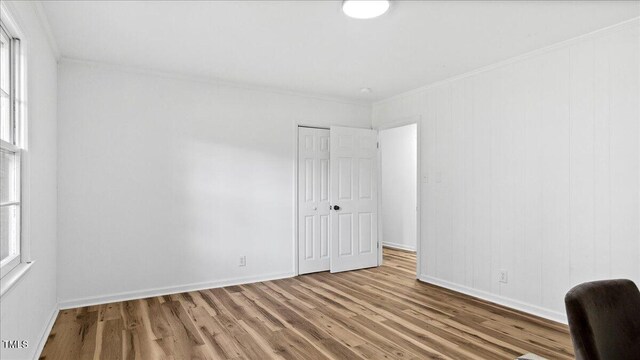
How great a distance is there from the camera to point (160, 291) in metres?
4.08

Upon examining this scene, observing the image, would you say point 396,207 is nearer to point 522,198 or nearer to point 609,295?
point 522,198

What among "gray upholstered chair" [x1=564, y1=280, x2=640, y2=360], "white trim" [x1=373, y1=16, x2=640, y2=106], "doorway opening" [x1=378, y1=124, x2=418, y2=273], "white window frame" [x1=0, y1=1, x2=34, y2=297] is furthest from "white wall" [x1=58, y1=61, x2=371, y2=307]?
"gray upholstered chair" [x1=564, y1=280, x2=640, y2=360]

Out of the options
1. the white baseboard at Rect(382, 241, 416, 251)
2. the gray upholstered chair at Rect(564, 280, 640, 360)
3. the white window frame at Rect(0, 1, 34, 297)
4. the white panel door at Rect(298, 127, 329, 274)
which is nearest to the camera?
the gray upholstered chair at Rect(564, 280, 640, 360)

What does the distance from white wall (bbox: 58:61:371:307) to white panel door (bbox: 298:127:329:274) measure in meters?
0.15

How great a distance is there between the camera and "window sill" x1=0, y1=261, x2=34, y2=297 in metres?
1.84

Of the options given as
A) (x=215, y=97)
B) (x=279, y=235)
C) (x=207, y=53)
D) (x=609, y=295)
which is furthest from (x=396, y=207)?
(x=609, y=295)

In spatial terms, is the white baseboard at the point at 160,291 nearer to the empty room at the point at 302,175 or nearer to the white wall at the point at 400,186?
the empty room at the point at 302,175

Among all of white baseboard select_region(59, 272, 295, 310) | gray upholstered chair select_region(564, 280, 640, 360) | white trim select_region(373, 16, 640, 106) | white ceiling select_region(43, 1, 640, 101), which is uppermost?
white ceiling select_region(43, 1, 640, 101)

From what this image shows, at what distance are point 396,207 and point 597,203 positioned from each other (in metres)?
4.26

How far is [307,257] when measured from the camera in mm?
5082

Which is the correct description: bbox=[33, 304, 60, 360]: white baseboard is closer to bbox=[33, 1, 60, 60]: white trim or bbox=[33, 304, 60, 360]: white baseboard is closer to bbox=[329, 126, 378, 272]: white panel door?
bbox=[33, 1, 60, 60]: white trim

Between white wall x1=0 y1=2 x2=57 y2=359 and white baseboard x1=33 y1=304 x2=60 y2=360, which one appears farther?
white baseboard x1=33 y1=304 x2=60 y2=360

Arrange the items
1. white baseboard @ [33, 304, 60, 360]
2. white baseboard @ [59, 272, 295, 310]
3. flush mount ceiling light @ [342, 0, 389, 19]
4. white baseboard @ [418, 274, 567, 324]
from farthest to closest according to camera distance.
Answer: white baseboard @ [59, 272, 295, 310] → white baseboard @ [418, 274, 567, 324] → white baseboard @ [33, 304, 60, 360] → flush mount ceiling light @ [342, 0, 389, 19]

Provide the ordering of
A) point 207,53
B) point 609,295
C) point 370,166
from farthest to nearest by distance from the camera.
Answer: point 370,166, point 207,53, point 609,295
